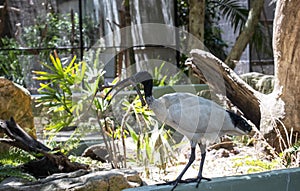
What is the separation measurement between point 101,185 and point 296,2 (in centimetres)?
274

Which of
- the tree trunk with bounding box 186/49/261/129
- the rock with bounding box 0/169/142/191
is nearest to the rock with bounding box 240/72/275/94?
the tree trunk with bounding box 186/49/261/129

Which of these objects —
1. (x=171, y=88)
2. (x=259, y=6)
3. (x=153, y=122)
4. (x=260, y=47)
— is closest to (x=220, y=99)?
(x=153, y=122)

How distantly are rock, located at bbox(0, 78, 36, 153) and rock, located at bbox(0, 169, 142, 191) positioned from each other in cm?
210

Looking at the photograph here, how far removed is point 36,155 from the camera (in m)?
5.27

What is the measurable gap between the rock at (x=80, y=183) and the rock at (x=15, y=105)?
210cm

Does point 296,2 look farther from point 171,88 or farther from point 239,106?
point 171,88

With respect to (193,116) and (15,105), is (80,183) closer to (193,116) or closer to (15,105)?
(193,116)

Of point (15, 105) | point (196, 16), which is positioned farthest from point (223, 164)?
point (196, 16)

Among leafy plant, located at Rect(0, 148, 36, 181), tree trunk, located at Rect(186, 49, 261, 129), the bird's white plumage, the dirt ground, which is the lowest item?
the dirt ground

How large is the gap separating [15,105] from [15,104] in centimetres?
1

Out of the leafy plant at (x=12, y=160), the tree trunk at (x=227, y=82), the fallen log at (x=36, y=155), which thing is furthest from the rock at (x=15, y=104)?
the tree trunk at (x=227, y=82)

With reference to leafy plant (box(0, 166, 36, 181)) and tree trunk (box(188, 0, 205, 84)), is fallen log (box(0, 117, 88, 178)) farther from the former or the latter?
tree trunk (box(188, 0, 205, 84))

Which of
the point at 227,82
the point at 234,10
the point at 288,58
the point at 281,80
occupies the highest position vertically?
the point at 234,10

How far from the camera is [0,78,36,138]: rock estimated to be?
21.2 ft
